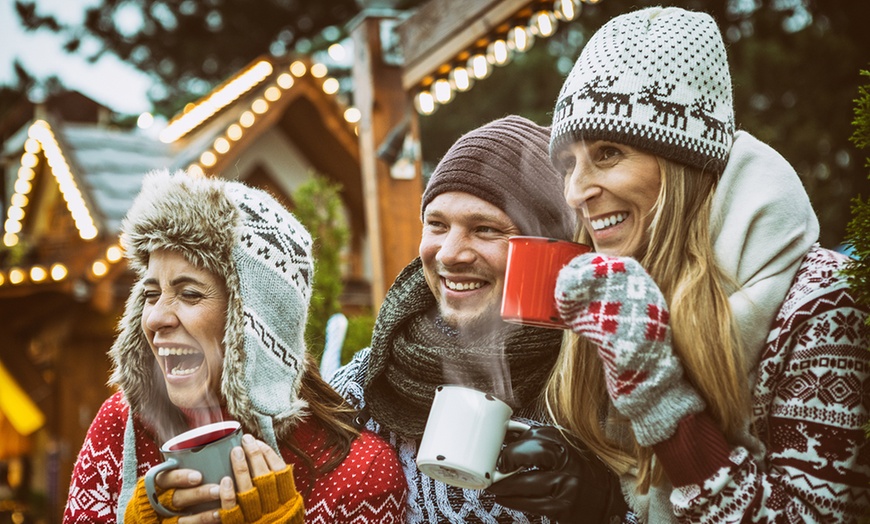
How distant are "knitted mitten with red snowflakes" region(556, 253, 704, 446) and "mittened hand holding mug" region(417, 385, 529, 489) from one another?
12.2 inches

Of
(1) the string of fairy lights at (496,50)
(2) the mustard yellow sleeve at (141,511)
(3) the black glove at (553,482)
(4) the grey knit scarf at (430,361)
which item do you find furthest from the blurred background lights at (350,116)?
(3) the black glove at (553,482)

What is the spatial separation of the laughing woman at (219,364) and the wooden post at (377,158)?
383 centimetres

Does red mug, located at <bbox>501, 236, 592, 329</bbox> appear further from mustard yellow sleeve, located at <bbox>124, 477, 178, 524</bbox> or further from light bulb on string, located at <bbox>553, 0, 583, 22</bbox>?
light bulb on string, located at <bbox>553, 0, 583, 22</bbox>

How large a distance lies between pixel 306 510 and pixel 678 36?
4.76 feet

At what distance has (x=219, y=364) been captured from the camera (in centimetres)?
241

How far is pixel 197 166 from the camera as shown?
974 centimetres

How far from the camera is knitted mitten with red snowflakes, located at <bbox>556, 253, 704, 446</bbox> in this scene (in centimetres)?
171

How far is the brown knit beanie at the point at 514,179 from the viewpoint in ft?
8.08

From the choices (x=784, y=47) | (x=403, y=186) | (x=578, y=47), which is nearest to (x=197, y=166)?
(x=403, y=186)

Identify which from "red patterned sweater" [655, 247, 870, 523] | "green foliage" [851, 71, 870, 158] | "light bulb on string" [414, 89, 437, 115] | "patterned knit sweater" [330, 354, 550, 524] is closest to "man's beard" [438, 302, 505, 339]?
"patterned knit sweater" [330, 354, 550, 524]

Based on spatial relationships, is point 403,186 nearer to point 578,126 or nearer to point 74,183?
point 578,126

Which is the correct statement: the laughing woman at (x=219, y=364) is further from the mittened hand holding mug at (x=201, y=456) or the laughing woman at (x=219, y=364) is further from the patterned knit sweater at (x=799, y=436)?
the patterned knit sweater at (x=799, y=436)

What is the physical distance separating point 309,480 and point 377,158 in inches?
167

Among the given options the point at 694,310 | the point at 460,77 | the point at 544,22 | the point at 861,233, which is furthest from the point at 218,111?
the point at 861,233
